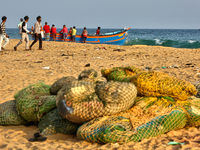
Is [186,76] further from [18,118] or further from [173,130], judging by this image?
[18,118]

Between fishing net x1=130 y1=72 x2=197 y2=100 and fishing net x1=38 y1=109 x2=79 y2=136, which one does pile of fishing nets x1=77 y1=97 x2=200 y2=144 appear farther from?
fishing net x1=38 y1=109 x2=79 y2=136

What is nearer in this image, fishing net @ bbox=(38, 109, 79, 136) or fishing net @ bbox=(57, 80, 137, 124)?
fishing net @ bbox=(57, 80, 137, 124)

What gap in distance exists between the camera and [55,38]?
20.1 m

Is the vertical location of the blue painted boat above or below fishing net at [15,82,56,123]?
above

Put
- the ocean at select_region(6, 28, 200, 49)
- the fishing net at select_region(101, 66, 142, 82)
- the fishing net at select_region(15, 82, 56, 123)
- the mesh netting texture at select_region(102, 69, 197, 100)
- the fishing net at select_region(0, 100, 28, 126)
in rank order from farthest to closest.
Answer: the ocean at select_region(6, 28, 200, 49) → the fishing net at select_region(101, 66, 142, 82) → the fishing net at select_region(0, 100, 28, 126) → the fishing net at select_region(15, 82, 56, 123) → the mesh netting texture at select_region(102, 69, 197, 100)

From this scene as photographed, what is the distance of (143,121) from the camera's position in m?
2.71

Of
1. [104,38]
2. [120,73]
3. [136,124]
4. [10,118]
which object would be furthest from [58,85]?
[104,38]

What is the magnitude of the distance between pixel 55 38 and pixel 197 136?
733 inches

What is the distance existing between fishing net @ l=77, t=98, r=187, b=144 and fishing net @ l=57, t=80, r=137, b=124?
0.10m

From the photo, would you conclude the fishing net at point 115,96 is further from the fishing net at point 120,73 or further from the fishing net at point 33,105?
the fishing net at point 33,105

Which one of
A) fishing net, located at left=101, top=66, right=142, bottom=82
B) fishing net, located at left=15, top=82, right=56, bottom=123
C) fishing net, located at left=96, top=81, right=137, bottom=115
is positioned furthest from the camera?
fishing net, located at left=101, top=66, right=142, bottom=82

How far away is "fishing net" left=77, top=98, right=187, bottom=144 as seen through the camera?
2.52 meters

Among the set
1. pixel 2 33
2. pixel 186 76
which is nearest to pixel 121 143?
pixel 186 76

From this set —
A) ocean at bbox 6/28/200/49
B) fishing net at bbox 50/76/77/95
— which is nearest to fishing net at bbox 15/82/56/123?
fishing net at bbox 50/76/77/95
